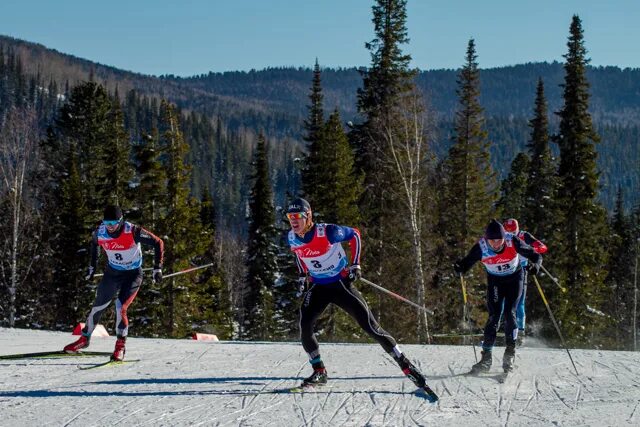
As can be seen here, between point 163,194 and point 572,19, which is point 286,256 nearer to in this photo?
point 163,194

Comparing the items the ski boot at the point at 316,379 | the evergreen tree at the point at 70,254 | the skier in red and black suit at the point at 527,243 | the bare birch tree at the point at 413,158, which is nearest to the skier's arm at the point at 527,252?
the skier in red and black suit at the point at 527,243

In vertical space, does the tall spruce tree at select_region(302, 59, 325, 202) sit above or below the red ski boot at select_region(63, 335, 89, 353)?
above

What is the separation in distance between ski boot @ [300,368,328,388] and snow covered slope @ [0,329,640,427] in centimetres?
14

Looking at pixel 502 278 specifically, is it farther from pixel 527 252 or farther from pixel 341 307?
pixel 341 307

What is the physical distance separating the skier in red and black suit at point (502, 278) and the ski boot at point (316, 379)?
232cm

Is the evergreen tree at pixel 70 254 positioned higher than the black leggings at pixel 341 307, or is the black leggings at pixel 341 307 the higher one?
the black leggings at pixel 341 307

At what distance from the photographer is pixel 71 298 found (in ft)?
117

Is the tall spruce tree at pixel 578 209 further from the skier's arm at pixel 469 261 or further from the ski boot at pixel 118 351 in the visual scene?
the ski boot at pixel 118 351

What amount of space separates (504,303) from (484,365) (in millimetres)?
951

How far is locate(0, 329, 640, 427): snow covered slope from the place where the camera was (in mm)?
7230

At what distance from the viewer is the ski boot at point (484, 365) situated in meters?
9.63

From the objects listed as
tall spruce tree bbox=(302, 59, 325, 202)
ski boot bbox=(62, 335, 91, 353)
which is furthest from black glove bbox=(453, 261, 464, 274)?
tall spruce tree bbox=(302, 59, 325, 202)

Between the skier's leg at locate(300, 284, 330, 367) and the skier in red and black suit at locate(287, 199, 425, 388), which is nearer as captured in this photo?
the skier in red and black suit at locate(287, 199, 425, 388)

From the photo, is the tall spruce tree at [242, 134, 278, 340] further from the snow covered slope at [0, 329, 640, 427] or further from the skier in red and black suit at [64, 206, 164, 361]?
the skier in red and black suit at [64, 206, 164, 361]
